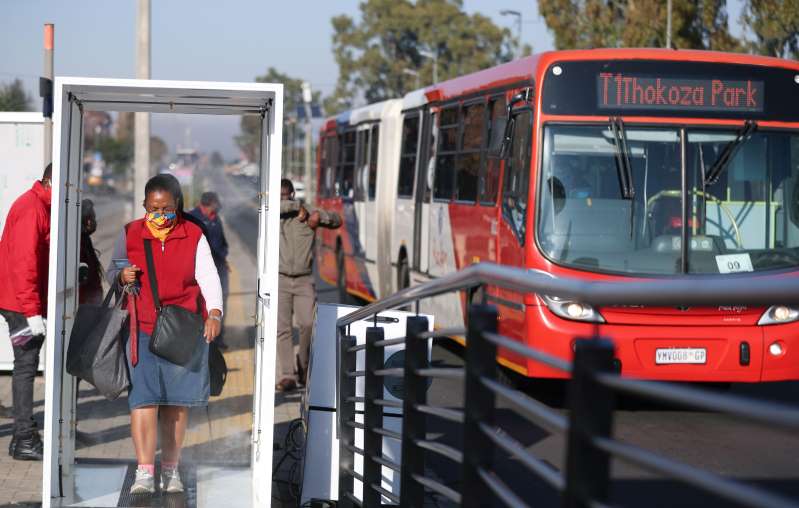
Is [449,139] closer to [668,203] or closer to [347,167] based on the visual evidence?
[668,203]

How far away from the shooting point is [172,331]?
665 centimetres

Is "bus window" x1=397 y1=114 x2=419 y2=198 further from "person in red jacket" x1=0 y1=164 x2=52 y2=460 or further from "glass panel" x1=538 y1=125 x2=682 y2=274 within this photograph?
"person in red jacket" x1=0 y1=164 x2=52 y2=460

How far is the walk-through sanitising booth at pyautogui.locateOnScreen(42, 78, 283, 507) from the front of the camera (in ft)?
20.2

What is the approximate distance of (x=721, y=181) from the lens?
10.4 m

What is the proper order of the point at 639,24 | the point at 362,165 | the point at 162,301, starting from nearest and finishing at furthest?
the point at 162,301
the point at 362,165
the point at 639,24

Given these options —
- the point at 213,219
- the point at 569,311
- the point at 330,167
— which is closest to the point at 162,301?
the point at 569,311

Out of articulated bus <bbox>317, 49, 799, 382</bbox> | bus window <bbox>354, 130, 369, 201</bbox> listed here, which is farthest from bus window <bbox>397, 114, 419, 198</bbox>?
articulated bus <bbox>317, 49, 799, 382</bbox>

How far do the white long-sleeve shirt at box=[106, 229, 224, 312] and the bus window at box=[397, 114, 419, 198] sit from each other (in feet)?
29.4

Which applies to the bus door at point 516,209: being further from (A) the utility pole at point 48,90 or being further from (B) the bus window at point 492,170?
(A) the utility pole at point 48,90

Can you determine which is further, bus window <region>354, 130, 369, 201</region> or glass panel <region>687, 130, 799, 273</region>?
bus window <region>354, 130, 369, 201</region>

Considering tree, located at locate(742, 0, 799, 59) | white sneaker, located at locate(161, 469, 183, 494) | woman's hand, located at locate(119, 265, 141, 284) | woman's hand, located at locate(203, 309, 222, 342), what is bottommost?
white sneaker, located at locate(161, 469, 183, 494)

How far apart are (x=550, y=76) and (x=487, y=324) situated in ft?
22.7

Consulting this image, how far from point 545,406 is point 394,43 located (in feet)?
274

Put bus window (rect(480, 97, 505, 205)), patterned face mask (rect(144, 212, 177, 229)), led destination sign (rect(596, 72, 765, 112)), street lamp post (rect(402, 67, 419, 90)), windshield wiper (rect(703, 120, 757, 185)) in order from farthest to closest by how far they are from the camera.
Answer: street lamp post (rect(402, 67, 419, 90)), bus window (rect(480, 97, 505, 205)), led destination sign (rect(596, 72, 765, 112)), windshield wiper (rect(703, 120, 757, 185)), patterned face mask (rect(144, 212, 177, 229))
